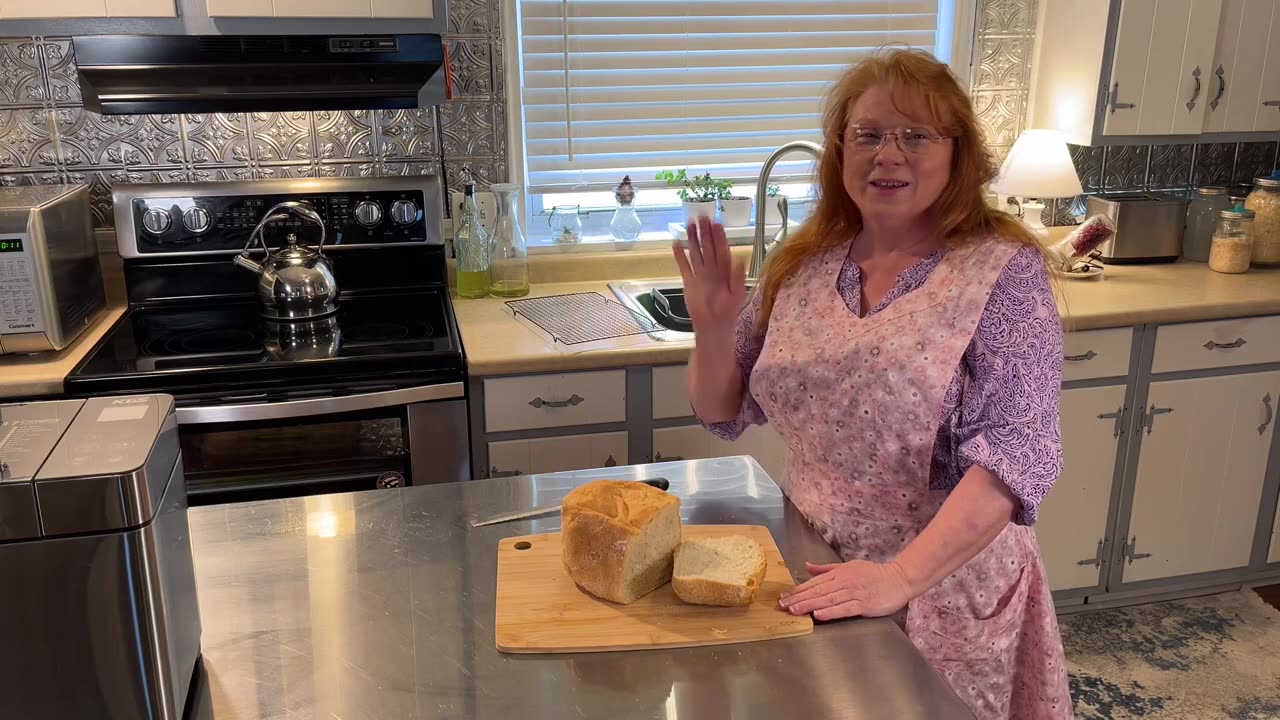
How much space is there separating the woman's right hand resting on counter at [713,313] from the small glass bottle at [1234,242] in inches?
78.9

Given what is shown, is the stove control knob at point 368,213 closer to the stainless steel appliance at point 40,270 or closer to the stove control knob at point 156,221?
the stove control knob at point 156,221

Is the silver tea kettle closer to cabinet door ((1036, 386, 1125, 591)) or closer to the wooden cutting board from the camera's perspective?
the wooden cutting board

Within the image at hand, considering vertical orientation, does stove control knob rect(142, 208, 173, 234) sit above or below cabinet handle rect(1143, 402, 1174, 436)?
above

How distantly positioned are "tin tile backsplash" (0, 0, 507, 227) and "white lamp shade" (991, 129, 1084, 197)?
1404 mm

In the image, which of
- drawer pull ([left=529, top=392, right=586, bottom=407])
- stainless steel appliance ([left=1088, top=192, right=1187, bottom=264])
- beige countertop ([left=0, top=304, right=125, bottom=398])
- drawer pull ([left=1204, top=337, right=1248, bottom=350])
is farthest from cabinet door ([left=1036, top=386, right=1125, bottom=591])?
beige countertop ([left=0, top=304, right=125, bottom=398])

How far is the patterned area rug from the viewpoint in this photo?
252 cm

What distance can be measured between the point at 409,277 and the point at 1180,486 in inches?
83.2

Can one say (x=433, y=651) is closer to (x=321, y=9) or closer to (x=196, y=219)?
(x=321, y=9)

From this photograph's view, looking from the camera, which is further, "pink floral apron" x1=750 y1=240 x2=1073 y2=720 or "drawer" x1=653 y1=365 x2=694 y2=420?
"drawer" x1=653 y1=365 x2=694 y2=420

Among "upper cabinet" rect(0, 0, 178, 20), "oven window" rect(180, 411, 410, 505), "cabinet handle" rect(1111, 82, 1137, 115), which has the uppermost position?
"upper cabinet" rect(0, 0, 178, 20)

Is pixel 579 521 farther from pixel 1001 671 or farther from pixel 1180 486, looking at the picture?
pixel 1180 486

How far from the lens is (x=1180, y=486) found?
2795mm

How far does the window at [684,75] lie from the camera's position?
114 inches

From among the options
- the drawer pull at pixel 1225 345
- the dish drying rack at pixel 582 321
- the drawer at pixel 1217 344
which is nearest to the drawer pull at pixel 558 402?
the dish drying rack at pixel 582 321
